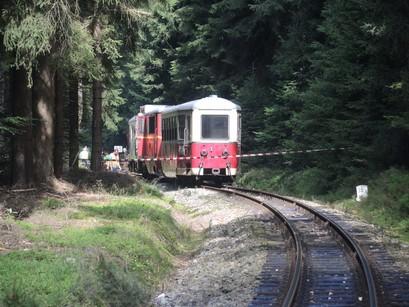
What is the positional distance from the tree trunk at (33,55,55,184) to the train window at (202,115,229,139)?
969 cm

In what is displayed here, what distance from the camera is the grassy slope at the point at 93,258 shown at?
768cm

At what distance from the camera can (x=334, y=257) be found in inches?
462

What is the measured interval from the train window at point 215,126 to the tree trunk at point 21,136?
10.7 m

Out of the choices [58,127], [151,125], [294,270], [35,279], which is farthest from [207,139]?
[35,279]

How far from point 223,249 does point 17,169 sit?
19.0 feet

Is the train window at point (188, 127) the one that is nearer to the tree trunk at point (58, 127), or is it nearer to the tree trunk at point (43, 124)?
the tree trunk at point (58, 127)

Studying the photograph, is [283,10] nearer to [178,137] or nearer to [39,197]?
[178,137]

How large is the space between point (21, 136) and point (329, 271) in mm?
8627

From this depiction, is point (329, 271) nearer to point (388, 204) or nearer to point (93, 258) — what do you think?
point (93, 258)

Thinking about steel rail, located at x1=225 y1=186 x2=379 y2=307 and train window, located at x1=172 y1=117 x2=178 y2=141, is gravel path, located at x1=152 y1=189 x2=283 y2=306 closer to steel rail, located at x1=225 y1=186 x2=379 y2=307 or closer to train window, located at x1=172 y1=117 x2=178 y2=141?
steel rail, located at x1=225 y1=186 x2=379 y2=307

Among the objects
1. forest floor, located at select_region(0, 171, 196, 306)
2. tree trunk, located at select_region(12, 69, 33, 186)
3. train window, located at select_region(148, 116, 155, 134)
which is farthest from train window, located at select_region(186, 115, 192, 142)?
tree trunk, located at select_region(12, 69, 33, 186)

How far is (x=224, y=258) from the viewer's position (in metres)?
12.1

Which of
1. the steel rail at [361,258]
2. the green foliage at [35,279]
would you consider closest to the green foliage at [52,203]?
the green foliage at [35,279]

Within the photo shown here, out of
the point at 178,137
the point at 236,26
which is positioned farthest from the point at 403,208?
the point at 236,26
